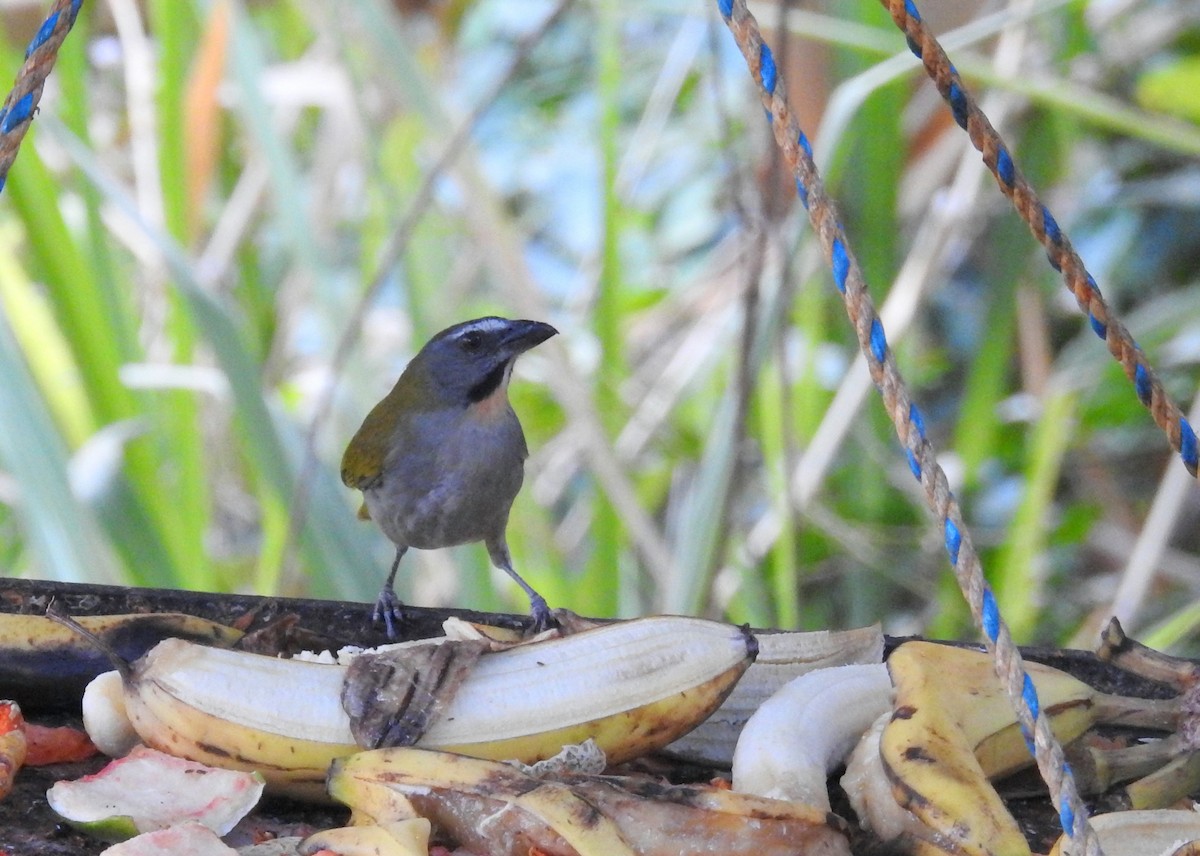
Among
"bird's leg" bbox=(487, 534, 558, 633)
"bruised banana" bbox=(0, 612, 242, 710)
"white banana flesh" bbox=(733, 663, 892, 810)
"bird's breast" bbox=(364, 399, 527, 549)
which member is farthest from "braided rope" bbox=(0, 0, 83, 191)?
"bird's breast" bbox=(364, 399, 527, 549)

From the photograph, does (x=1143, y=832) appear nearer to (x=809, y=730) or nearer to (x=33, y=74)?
(x=809, y=730)

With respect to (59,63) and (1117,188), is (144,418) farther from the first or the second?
(1117,188)

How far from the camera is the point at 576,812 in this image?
938 mm

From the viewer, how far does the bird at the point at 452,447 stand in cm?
202

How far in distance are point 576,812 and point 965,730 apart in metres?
0.38

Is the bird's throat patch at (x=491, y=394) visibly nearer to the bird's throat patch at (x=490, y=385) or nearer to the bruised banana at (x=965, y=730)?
the bird's throat patch at (x=490, y=385)

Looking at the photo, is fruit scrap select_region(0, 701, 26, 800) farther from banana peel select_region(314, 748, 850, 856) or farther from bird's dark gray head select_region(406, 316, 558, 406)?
bird's dark gray head select_region(406, 316, 558, 406)

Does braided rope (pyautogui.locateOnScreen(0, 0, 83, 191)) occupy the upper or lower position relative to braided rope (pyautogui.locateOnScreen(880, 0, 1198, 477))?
upper

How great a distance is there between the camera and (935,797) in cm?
99

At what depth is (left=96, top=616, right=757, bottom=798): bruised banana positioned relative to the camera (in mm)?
1090

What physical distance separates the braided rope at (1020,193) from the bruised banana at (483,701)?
0.37 meters

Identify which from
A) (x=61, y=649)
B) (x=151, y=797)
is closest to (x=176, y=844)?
(x=151, y=797)

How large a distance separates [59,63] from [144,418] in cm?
64

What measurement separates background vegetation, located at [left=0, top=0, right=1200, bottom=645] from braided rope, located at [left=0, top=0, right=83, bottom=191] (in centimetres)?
Result: 90
